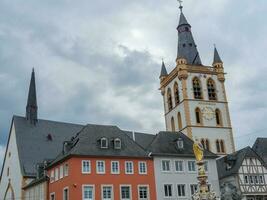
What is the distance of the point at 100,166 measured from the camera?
49.4m

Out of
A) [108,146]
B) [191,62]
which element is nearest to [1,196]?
[108,146]

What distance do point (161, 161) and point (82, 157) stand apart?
10.1 m

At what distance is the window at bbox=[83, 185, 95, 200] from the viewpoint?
4747 centimetres

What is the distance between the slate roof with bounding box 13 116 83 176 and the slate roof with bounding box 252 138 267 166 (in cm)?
2844

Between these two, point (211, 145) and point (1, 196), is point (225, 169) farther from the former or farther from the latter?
point (1, 196)

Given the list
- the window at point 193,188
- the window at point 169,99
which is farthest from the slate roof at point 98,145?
the window at point 169,99

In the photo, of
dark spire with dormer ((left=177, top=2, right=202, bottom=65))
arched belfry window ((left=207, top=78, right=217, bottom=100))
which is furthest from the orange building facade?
dark spire with dormer ((left=177, top=2, right=202, bottom=65))

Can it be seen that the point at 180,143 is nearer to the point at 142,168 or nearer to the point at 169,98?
the point at 142,168

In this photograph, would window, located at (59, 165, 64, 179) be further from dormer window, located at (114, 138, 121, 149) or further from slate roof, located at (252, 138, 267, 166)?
slate roof, located at (252, 138, 267, 166)

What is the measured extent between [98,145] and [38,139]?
19823 mm

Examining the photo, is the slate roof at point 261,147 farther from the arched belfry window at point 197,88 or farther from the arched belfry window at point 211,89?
the arched belfry window at point 197,88

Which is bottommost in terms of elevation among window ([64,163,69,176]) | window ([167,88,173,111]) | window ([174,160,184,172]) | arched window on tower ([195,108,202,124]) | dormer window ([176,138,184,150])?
window ([64,163,69,176])

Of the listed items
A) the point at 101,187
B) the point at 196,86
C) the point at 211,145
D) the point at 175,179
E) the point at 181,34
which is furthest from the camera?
the point at 181,34

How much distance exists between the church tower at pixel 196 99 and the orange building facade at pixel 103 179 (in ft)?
85.7
